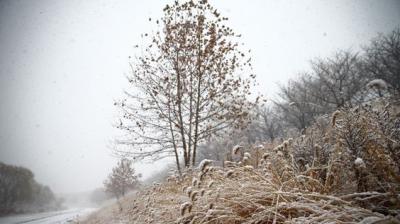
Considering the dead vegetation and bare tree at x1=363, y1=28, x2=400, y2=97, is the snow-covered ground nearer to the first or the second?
the dead vegetation

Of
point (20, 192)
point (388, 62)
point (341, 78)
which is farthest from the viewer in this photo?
point (20, 192)

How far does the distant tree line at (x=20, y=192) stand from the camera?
5038cm

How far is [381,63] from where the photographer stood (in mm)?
24438

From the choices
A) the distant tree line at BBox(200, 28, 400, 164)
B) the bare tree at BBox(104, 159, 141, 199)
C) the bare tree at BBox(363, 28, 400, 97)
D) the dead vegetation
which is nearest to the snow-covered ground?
the bare tree at BBox(104, 159, 141, 199)

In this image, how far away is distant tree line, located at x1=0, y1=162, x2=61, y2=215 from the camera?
50375mm

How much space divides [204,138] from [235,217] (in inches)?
269

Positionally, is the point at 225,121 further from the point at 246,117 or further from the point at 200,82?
the point at 200,82

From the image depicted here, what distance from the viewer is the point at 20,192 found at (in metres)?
55.0

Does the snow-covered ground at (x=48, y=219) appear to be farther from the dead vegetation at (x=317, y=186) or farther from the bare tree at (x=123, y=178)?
the dead vegetation at (x=317, y=186)

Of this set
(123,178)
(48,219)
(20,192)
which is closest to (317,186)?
(123,178)

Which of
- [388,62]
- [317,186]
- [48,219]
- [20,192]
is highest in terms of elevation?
[388,62]

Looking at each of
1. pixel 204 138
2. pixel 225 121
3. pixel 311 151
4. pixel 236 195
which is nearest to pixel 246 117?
pixel 225 121

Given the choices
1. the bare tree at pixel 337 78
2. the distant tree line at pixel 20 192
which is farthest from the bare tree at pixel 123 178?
the distant tree line at pixel 20 192

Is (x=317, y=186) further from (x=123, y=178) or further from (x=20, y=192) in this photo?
(x=20, y=192)
